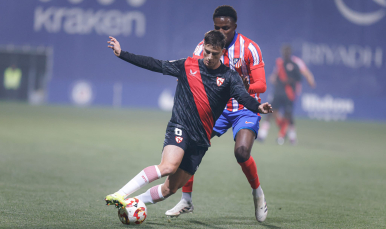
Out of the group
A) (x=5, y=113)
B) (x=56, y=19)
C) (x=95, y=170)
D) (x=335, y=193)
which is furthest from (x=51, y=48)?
(x=335, y=193)

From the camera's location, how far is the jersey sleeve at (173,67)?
468 centimetres

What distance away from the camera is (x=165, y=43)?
2464 centimetres

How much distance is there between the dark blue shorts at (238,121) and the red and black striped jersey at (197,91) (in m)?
0.68

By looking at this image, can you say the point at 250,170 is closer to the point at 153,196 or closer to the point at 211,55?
the point at 153,196

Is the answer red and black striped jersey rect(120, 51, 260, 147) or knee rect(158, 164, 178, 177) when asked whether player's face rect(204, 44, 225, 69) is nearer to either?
red and black striped jersey rect(120, 51, 260, 147)

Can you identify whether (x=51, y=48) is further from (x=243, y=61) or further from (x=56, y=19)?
(x=243, y=61)

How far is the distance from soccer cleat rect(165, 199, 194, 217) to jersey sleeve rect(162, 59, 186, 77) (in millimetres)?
1367

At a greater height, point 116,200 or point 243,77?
point 243,77

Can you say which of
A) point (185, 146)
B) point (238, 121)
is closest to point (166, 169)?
point (185, 146)

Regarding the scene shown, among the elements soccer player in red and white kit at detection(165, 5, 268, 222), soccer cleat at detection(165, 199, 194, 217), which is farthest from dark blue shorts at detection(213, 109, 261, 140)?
soccer cleat at detection(165, 199, 194, 217)

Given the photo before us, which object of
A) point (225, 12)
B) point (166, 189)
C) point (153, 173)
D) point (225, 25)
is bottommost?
point (166, 189)

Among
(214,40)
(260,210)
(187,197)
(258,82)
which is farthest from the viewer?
(258,82)

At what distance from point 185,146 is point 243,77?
1.32 meters

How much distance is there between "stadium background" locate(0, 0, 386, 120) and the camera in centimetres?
2378
